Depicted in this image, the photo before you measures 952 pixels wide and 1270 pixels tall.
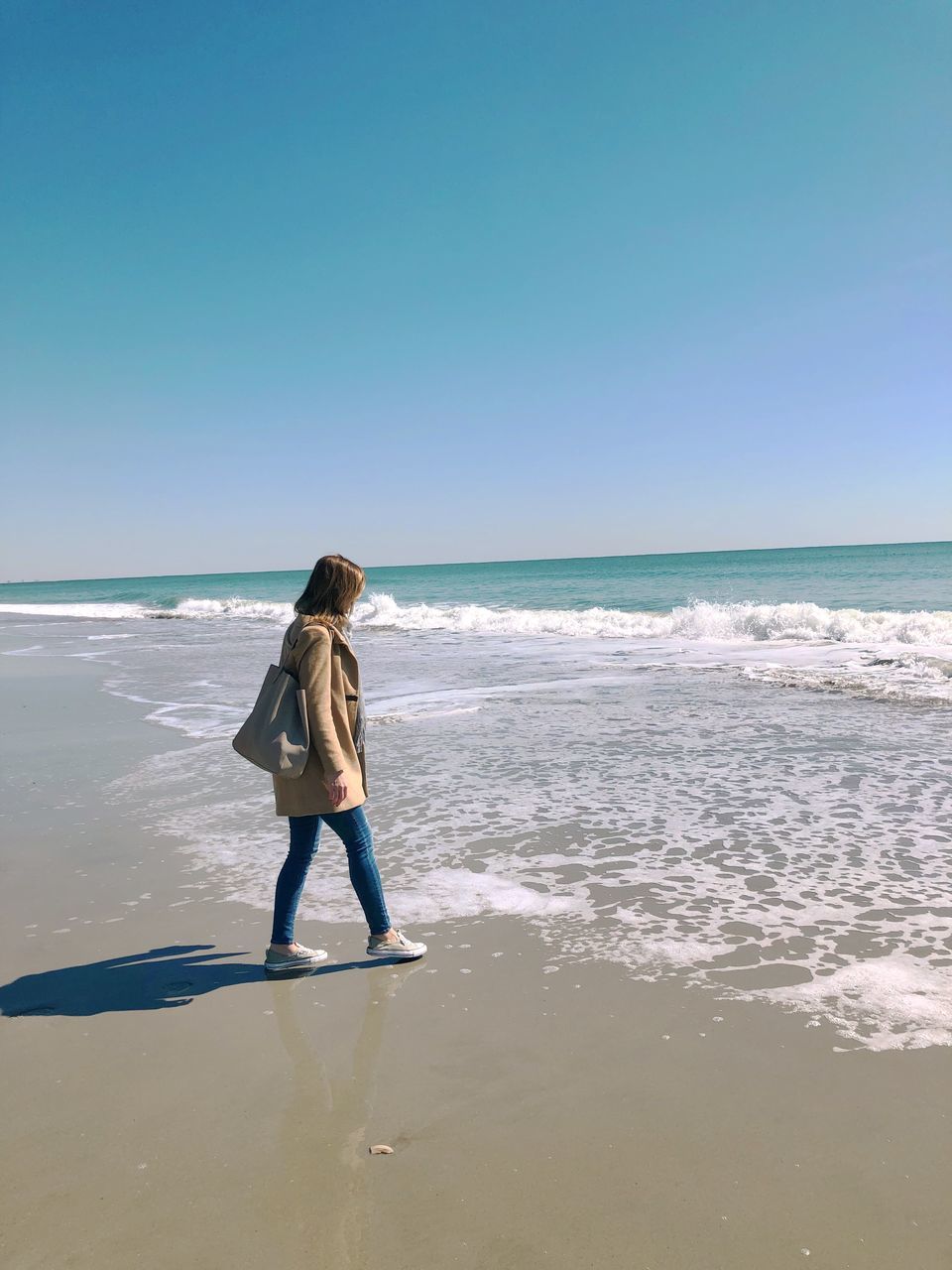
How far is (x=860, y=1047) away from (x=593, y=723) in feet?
20.9

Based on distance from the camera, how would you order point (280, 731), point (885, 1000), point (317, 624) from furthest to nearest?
point (317, 624), point (280, 731), point (885, 1000)

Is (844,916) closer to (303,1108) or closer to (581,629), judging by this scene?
(303,1108)

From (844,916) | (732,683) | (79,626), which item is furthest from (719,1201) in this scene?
(79,626)

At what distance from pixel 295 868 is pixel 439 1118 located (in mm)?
1409

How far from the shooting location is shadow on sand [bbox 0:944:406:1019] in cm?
342

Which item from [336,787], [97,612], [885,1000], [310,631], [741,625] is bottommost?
[885,1000]

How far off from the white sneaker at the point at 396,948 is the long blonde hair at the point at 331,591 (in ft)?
4.61

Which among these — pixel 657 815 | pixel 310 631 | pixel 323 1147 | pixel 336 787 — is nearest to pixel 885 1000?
pixel 323 1147

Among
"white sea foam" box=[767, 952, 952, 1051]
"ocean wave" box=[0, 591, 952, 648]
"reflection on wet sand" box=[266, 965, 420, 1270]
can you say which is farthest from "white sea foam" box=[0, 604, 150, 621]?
"white sea foam" box=[767, 952, 952, 1051]

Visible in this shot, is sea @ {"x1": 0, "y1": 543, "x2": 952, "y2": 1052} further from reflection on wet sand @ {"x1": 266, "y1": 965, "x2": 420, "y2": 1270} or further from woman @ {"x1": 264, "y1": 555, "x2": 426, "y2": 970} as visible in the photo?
reflection on wet sand @ {"x1": 266, "y1": 965, "x2": 420, "y2": 1270}

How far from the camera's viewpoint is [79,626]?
113 feet

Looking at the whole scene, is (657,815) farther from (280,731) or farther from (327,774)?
(280,731)

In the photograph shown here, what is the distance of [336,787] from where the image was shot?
3.63 m

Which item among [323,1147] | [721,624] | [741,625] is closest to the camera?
[323,1147]
